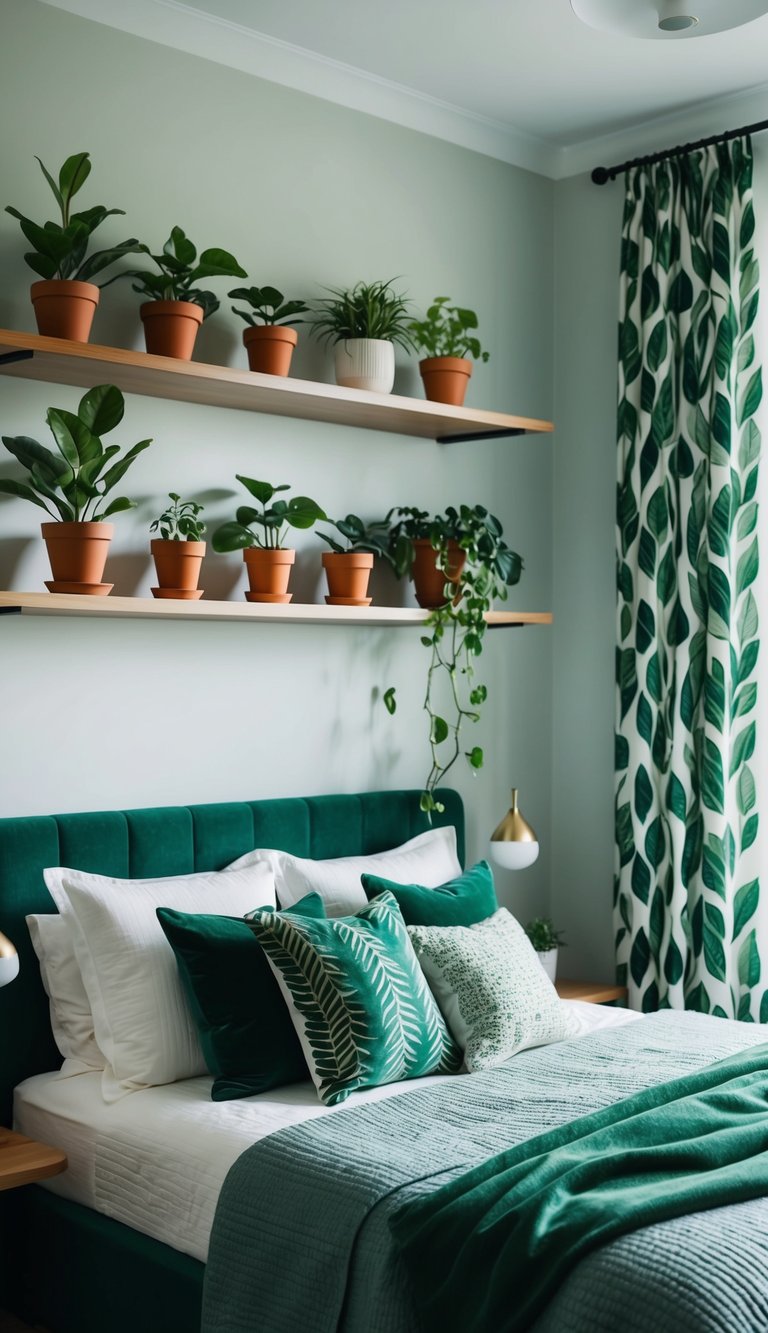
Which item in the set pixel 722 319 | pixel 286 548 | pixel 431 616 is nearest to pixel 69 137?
pixel 286 548

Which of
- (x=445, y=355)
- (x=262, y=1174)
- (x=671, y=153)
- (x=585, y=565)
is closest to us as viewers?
(x=262, y=1174)

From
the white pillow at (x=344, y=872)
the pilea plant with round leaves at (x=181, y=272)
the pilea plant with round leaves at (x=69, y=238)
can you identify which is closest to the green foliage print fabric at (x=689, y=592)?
the white pillow at (x=344, y=872)

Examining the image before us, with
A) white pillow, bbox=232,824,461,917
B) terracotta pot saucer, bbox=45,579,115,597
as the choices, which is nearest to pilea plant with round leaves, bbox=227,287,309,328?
terracotta pot saucer, bbox=45,579,115,597

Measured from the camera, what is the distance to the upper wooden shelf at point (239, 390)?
9.27ft

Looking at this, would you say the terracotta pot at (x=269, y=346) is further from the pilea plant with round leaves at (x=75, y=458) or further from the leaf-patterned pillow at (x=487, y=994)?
the leaf-patterned pillow at (x=487, y=994)

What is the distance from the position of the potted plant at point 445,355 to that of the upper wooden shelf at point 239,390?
93 mm

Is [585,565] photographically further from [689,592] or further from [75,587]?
[75,587]

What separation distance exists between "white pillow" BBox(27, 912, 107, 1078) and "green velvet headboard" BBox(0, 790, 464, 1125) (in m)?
0.05

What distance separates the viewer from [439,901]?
124 inches

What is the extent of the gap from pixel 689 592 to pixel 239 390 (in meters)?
1.43

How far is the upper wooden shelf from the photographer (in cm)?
282

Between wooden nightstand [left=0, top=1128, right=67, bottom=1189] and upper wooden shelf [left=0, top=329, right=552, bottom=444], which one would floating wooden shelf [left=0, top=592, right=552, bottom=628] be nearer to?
upper wooden shelf [left=0, top=329, right=552, bottom=444]

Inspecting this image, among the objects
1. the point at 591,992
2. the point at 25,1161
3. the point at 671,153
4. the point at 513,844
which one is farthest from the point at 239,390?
the point at 591,992

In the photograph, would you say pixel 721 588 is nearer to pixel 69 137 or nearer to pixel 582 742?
pixel 582 742
